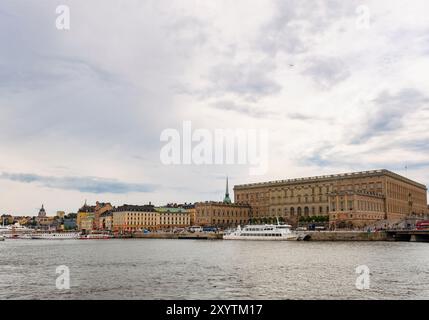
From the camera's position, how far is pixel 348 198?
411 feet

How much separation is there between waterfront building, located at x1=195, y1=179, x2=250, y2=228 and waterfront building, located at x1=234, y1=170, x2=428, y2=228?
396 cm

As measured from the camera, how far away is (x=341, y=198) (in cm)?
12694

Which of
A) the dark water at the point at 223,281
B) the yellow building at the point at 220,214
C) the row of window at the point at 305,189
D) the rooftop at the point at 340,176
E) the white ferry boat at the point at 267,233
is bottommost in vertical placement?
the white ferry boat at the point at 267,233

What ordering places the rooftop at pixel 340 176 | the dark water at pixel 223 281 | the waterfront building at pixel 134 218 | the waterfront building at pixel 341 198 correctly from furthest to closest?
the waterfront building at pixel 134 218 < the rooftop at pixel 340 176 < the waterfront building at pixel 341 198 < the dark water at pixel 223 281

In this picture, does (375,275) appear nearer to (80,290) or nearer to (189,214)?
(80,290)

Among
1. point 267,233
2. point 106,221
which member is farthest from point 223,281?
point 106,221

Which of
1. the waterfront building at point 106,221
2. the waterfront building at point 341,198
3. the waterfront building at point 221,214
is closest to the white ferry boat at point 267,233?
the waterfront building at point 341,198

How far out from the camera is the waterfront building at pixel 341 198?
126m

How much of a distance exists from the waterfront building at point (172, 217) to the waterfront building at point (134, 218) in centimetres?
192

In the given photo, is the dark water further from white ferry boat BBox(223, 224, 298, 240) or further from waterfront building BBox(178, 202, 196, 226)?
waterfront building BBox(178, 202, 196, 226)

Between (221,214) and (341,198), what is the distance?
53357mm

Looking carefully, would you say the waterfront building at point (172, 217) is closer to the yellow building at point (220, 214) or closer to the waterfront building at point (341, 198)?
the yellow building at point (220, 214)
